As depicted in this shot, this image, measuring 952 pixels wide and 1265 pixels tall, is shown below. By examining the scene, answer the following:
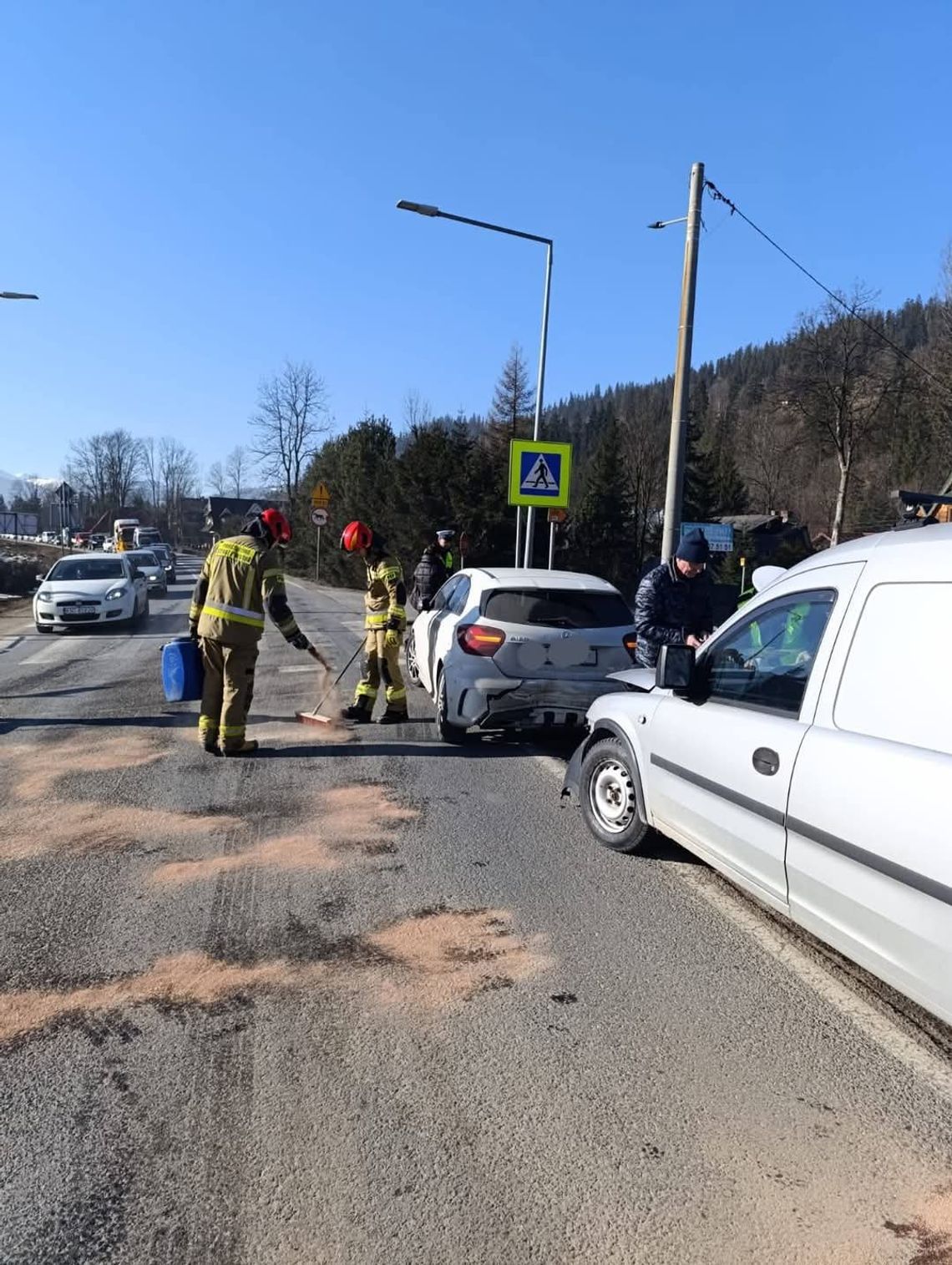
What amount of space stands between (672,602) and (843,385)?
37.3m

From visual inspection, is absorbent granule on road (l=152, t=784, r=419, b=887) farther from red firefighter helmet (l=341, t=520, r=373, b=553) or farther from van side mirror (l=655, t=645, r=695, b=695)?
red firefighter helmet (l=341, t=520, r=373, b=553)

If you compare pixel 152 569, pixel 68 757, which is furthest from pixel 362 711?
pixel 152 569

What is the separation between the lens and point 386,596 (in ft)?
26.5

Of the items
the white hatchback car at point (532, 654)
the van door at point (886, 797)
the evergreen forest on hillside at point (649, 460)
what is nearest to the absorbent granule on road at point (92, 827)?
the white hatchback car at point (532, 654)

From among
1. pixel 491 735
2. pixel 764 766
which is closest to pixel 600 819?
pixel 764 766

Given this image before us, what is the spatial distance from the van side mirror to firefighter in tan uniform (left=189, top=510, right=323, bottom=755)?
355 cm

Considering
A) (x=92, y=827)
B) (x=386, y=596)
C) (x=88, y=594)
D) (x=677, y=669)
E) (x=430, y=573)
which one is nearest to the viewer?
(x=677, y=669)

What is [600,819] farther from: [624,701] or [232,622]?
[232,622]

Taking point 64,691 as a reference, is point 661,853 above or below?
above

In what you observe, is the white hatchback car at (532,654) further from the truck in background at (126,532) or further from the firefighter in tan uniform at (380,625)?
the truck in background at (126,532)

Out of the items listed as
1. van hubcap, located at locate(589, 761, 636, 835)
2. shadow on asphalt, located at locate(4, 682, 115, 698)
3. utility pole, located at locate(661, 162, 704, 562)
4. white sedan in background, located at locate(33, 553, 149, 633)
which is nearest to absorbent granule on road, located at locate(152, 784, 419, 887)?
van hubcap, located at locate(589, 761, 636, 835)

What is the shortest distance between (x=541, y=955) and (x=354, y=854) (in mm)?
1526

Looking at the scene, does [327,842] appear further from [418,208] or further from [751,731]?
[418,208]

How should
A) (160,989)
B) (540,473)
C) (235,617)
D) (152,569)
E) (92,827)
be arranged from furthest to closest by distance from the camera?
1. (152,569)
2. (540,473)
3. (235,617)
4. (92,827)
5. (160,989)
